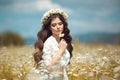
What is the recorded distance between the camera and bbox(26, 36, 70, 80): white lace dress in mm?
2729

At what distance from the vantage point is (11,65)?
3184 mm

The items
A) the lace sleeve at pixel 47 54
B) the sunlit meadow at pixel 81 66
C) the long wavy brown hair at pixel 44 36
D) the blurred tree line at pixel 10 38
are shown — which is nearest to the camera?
the lace sleeve at pixel 47 54

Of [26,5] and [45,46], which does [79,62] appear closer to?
[45,46]

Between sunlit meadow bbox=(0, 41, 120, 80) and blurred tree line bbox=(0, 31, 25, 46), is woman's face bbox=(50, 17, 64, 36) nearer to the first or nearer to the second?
sunlit meadow bbox=(0, 41, 120, 80)

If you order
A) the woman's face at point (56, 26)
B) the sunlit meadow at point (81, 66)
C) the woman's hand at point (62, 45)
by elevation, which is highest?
the woman's face at point (56, 26)

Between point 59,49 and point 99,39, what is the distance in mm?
1201

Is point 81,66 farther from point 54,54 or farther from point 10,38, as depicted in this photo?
point 10,38

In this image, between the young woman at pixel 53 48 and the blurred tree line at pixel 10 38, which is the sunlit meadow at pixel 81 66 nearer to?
the young woman at pixel 53 48

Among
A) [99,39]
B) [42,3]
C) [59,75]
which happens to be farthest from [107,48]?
[59,75]

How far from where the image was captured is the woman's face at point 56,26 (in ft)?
9.31

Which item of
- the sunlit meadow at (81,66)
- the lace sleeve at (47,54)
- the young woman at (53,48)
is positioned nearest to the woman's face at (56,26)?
the young woman at (53,48)

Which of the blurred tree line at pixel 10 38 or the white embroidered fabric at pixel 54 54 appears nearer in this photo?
the white embroidered fabric at pixel 54 54

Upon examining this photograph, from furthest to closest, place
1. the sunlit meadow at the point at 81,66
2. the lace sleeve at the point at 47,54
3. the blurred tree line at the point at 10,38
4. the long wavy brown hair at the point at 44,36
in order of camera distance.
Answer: the blurred tree line at the point at 10,38 → the sunlit meadow at the point at 81,66 → the long wavy brown hair at the point at 44,36 → the lace sleeve at the point at 47,54

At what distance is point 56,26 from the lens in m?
2.85
